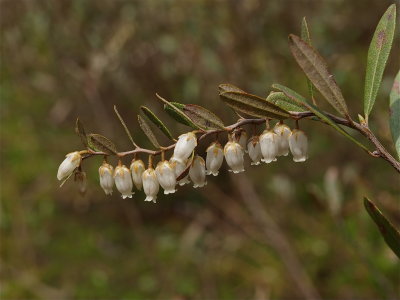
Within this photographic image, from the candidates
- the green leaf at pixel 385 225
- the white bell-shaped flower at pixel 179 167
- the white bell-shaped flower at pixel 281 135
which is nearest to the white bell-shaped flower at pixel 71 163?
the white bell-shaped flower at pixel 179 167

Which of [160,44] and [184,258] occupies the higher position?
[160,44]

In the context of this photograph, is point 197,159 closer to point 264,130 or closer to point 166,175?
point 166,175

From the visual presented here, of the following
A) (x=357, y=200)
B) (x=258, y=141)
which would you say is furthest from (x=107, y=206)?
(x=258, y=141)

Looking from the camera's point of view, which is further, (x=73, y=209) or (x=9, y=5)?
(x=73, y=209)

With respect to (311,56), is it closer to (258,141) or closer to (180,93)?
(258,141)

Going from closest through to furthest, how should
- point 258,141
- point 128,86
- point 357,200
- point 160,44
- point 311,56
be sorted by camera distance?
point 311,56
point 258,141
point 357,200
point 160,44
point 128,86

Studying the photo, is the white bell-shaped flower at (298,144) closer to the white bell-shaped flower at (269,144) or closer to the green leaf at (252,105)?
the white bell-shaped flower at (269,144)

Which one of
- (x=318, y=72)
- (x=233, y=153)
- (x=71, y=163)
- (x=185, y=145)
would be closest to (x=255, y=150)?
(x=233, y=153)
